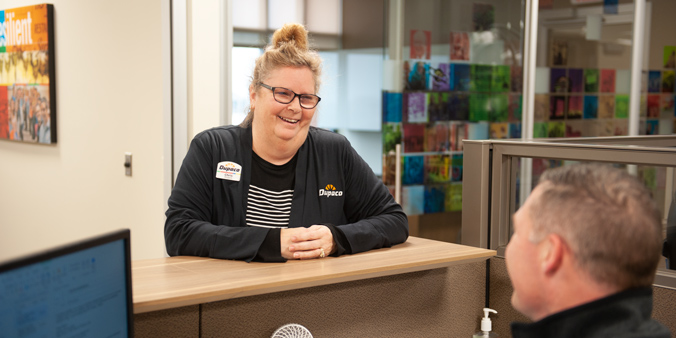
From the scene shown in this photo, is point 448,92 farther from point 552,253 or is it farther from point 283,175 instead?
point 552,253

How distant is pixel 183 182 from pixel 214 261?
327 millimetres

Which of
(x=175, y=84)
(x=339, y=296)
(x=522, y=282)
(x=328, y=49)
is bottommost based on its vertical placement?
(x=339, y=296)

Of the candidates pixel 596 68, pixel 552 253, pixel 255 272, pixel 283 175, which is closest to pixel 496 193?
pixel 283 175

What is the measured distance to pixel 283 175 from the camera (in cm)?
200

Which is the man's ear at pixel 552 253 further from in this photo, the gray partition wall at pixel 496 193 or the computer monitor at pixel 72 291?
the gray partition wall at pixel 496 193

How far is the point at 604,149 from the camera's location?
5.91 ft

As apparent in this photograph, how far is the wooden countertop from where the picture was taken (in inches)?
51.7

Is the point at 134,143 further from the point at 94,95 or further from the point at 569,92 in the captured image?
the point at 569,92

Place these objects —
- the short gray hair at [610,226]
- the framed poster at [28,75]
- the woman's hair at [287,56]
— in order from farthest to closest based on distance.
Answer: the framed poster at [28,75]
the woman's hair at [287,56]
the short gray hair at [610,226]

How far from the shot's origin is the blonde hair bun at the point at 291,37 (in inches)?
78.3

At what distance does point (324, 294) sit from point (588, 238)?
84 centimetres

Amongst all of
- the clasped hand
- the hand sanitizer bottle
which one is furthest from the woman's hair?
the hand sanitizer bottle

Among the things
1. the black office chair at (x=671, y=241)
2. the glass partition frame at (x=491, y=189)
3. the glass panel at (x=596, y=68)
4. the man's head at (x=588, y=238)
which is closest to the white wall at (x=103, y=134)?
the glass partition frame at (x=491, y=189)

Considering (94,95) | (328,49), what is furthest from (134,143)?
(328,49)
